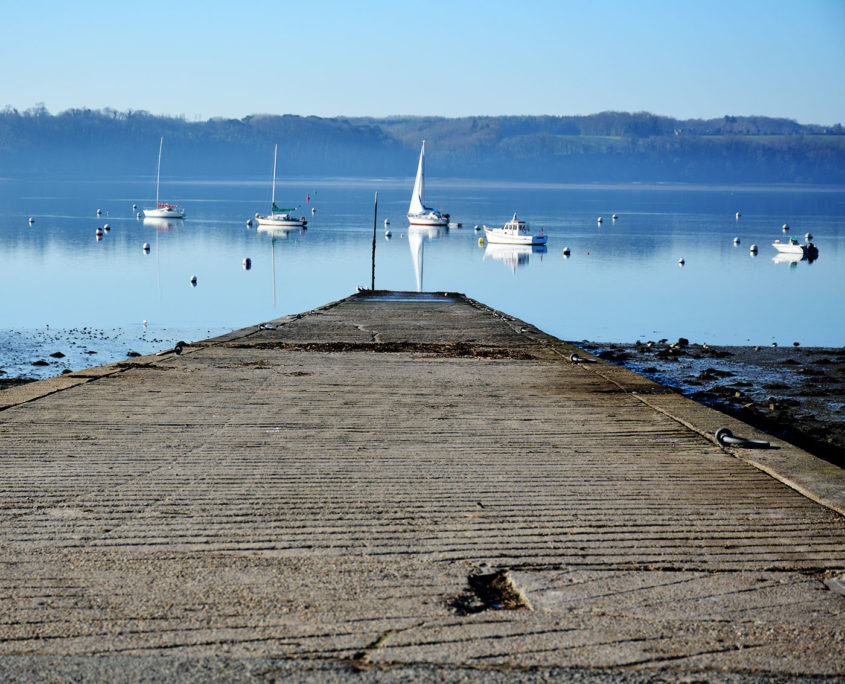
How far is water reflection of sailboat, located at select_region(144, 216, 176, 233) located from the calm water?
0.52 m

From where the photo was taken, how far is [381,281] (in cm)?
5075

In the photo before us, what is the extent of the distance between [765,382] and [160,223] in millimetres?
85415

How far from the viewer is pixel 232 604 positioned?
14.0 ft

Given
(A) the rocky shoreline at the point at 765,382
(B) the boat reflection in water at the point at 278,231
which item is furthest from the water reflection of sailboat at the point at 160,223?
(A) the rocky shoreline at the point at 765,382

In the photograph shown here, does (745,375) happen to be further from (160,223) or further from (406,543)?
(160,223)

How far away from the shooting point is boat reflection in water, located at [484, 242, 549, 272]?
→ 209ft

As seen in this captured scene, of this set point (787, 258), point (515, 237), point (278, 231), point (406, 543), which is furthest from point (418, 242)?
→ point (406, 543)

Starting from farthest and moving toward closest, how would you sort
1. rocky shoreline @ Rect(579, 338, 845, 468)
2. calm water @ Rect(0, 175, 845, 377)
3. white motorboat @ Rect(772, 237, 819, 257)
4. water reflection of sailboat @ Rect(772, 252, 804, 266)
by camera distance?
white motorboat @ Rect(772, 237, 819, 257) < water reflection of sailboat @ Rect(772, 252, 804, 266) < calm water @ Rect(0, 175, 845, 377) < rocky shoreline @ Rect(579, 338, 845, 468)

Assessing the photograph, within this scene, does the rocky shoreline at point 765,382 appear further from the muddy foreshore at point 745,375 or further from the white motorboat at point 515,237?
the white motorboat at point 515,237

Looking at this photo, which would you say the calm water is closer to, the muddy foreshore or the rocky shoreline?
the muddy foreshore

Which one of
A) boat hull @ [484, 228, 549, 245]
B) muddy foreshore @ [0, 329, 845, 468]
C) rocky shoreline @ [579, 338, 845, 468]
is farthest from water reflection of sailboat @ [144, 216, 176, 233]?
rocky shoreline @ [579, 338, 845, 468]

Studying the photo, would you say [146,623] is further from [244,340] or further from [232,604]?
[244,340]

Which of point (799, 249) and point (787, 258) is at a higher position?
point (799, 249)

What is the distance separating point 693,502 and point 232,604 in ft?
9.81
